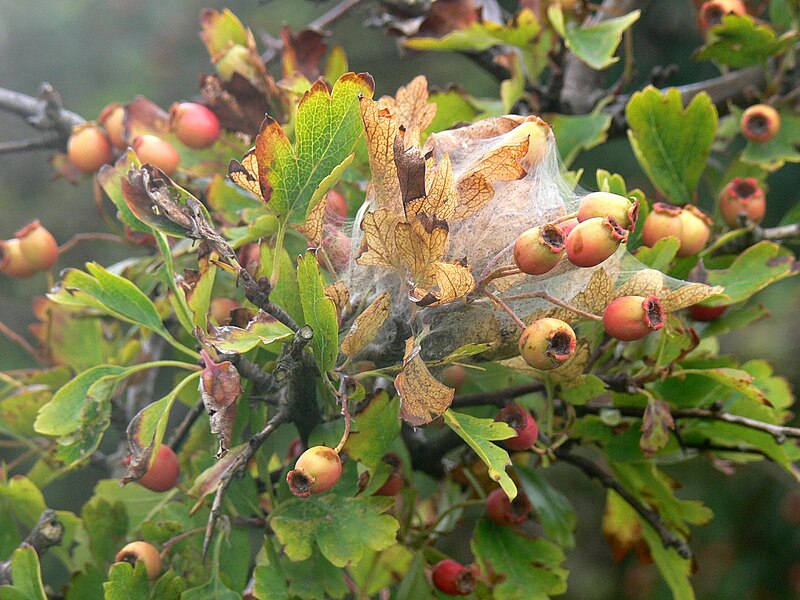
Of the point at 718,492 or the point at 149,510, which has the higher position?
the point at 149,510

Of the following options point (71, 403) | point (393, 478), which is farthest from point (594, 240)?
point (71, 403)

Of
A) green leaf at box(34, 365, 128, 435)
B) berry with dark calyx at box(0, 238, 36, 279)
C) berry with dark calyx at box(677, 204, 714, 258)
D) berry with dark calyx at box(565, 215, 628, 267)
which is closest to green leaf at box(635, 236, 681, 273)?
berry with dark calyx at box(677, 204, 714, 258)

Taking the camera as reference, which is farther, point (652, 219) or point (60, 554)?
point (60, 554)

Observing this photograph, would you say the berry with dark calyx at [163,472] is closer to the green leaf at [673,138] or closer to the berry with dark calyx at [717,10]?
the green leaf at [673,138]

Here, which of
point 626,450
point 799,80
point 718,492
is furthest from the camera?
point 718,492

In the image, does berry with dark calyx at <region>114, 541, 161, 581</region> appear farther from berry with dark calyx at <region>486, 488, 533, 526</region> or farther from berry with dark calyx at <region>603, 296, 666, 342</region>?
berry with dark calyx at <region>603, 296, 666, 342</region>

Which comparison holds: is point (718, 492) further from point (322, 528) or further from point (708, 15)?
point (322, 528)

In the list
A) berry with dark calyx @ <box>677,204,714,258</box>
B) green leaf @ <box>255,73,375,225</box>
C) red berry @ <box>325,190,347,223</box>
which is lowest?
berry with dark calyx @ <box>677,204,714,258</box>

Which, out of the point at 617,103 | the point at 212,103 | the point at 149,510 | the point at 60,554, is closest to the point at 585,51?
the point at 617,103
